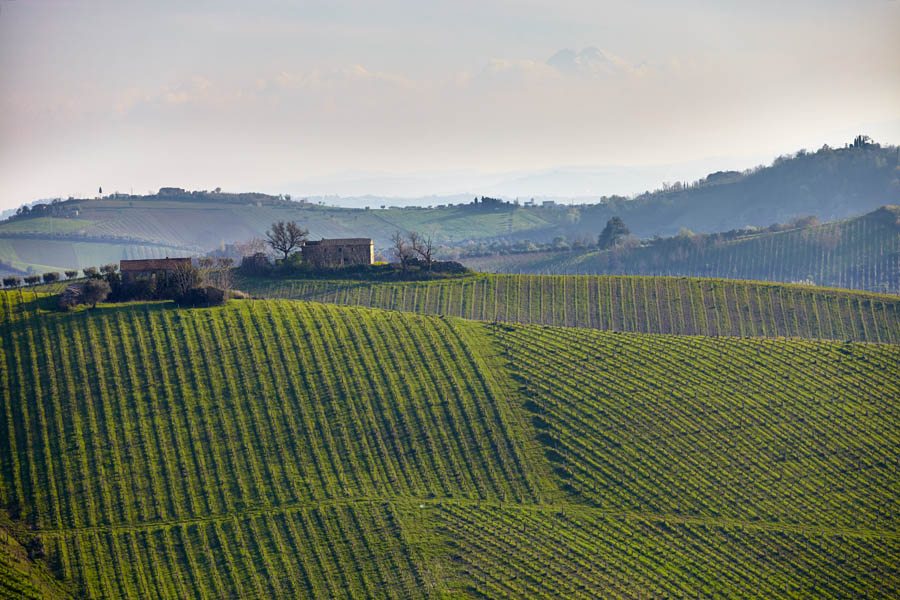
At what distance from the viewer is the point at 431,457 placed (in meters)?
70.2

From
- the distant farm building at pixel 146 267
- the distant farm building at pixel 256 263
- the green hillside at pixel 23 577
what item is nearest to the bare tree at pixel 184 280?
the distant farm building at pixel 146 267

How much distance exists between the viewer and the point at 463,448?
71.6 meters

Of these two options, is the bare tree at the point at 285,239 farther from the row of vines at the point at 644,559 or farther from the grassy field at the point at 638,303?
the row of vines at the point at 644,559

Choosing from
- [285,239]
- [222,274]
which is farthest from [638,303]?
[222,274]

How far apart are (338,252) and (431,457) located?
6203 centimetres

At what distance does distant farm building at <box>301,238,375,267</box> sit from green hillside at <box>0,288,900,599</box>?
34.0 metres

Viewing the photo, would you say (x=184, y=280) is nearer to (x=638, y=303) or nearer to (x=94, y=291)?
(x=94, y=291)

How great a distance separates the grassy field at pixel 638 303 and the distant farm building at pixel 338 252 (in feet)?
25.6

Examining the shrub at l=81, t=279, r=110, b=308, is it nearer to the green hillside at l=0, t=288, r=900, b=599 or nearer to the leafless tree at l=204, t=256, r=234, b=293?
the green hillside at l=0, t=288, r=900, b=599

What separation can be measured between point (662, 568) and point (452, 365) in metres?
30.9

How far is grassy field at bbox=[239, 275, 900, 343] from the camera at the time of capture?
10412 cm

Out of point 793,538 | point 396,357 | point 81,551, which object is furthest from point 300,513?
point 793,538

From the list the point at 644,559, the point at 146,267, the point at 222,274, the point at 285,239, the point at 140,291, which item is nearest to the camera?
the point at 644,559

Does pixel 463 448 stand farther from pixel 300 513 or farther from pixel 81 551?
pixel 81 551
